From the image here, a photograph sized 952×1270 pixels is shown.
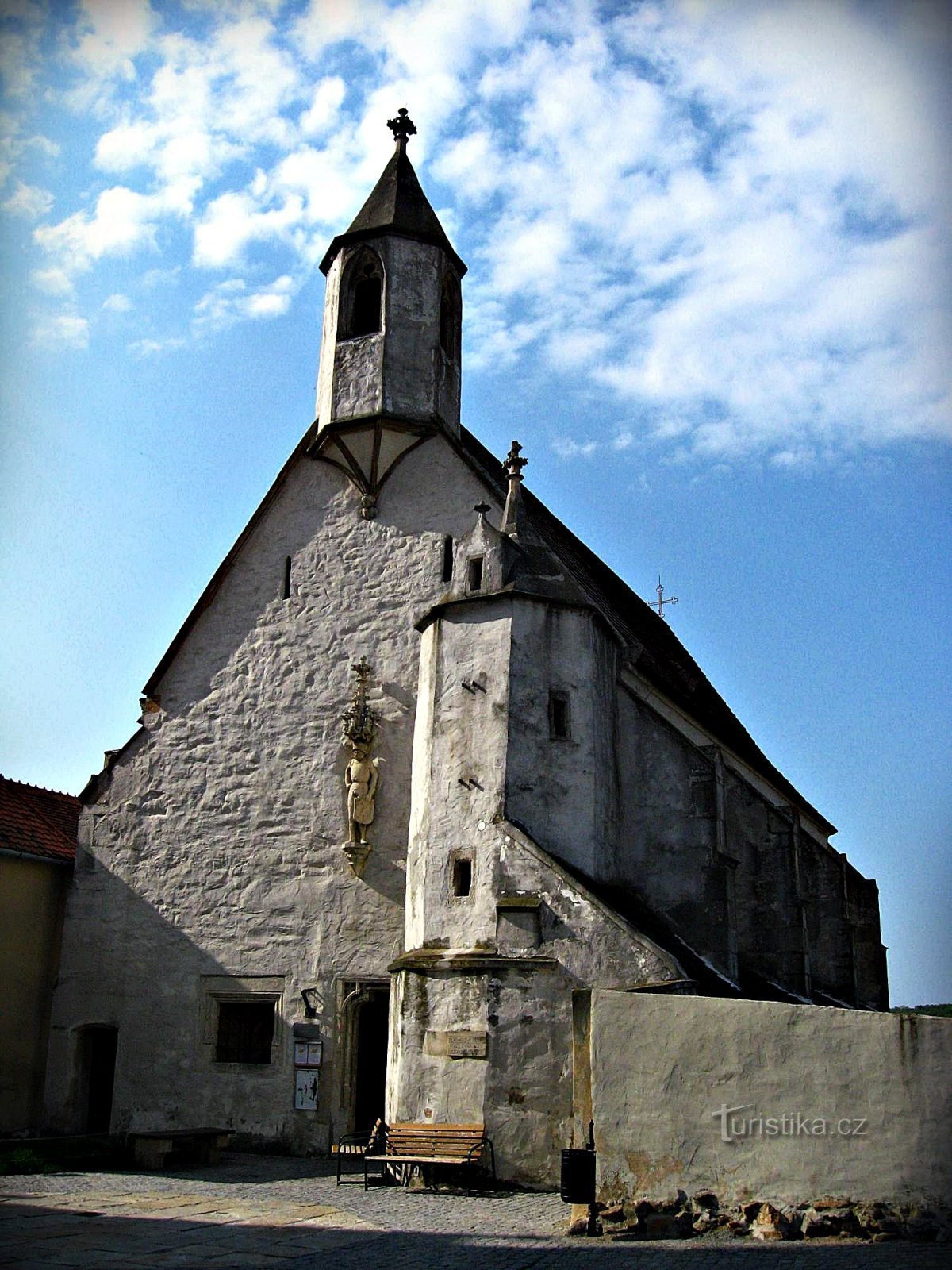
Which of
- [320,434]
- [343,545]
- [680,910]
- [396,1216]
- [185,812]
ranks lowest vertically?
[396,1216]

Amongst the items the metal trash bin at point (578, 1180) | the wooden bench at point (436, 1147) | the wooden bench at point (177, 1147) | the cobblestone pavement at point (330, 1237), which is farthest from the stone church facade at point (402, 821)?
the metal trash bin at point (578, 1180)

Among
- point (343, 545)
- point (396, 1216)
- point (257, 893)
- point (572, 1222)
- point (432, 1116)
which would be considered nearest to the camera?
point (572, 1222)

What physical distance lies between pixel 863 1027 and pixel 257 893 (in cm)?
1093

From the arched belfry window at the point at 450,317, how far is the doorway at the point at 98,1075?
12.8 m

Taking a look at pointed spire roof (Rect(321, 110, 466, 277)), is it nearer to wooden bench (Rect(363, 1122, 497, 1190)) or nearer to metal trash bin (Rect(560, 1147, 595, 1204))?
wooden bench (Rect(363, 1122, 497, 1190))

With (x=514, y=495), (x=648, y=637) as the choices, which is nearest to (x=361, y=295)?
(x=514, y=495)

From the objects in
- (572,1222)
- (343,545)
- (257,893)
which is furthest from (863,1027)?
(343,545)

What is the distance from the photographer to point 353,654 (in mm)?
20453

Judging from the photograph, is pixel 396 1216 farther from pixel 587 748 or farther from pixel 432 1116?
pixel 587 748

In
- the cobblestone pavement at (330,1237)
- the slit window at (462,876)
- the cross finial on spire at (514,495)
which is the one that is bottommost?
the cobblestone pavement at (330,1237)

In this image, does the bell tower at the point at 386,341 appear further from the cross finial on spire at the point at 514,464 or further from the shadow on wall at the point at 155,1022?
the shadow on wall at the point at 155,1022

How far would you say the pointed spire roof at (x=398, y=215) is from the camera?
869 inches

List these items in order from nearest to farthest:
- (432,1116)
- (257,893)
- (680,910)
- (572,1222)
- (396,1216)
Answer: (572,1222)
(396,1216)
(432,1116)
(680,910)
(257,893)

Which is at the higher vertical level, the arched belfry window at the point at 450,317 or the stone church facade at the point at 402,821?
the arched belfry window at the point at 450,317
